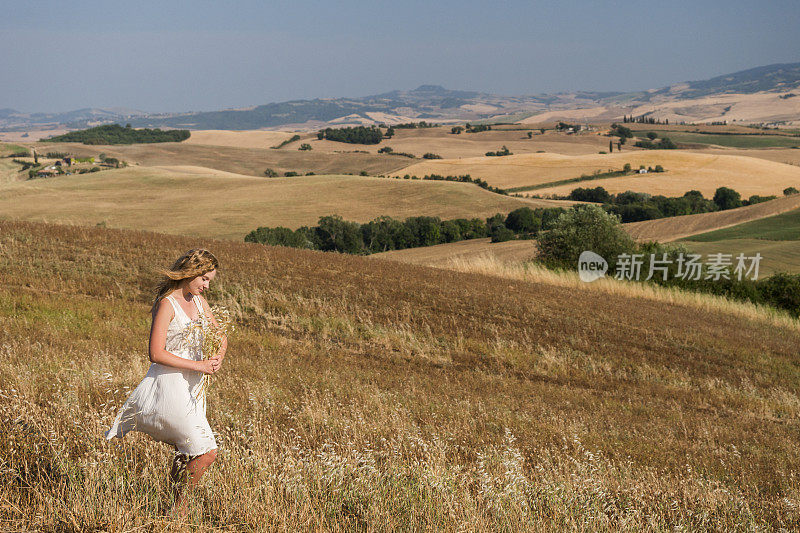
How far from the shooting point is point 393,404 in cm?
809

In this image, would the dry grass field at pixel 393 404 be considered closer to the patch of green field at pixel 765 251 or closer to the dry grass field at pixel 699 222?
the patch of green field at pixel 765 251

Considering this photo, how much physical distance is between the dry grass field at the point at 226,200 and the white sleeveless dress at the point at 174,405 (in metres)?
59.7

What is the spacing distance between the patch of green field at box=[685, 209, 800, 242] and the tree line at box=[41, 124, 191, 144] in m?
152

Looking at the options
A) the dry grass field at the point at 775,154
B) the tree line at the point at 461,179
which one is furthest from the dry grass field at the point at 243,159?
the dry grass field at the point at 775,154

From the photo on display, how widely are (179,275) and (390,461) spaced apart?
2.55 m

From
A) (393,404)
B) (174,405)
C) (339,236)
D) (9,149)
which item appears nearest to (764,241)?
(339,236)

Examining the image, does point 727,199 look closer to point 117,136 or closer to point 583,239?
point 583,239

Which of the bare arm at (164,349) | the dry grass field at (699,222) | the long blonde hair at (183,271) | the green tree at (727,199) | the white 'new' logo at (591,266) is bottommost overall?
the green tree at (727,199)

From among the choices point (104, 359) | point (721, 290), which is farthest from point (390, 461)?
point (721, 290)

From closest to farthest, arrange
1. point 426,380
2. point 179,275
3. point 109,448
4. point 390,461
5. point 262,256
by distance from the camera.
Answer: point 179,275, point 109,448, point 390,461, point 426,380, point 262,256

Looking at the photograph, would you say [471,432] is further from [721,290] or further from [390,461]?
[721,290]

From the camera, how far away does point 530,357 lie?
1351 cm

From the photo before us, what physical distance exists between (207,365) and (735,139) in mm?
206619

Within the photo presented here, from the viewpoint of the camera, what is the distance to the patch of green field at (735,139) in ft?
562
